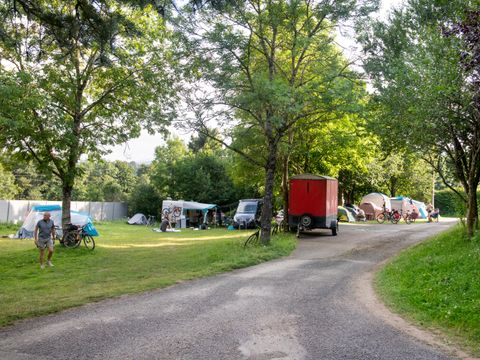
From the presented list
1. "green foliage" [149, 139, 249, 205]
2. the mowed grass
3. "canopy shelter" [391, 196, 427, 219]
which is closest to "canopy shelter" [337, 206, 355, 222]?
"canopy shelter" [391, 196, 427, 219]

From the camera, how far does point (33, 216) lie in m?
25.5

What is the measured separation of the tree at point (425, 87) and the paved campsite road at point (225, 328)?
5.14m

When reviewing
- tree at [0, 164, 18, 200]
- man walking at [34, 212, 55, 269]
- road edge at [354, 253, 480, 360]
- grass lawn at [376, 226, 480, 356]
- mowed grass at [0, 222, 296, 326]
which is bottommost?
mowed grass at [0, 222, 296, 326]

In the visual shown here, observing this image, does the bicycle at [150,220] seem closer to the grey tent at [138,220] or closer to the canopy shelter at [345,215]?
the grey tent at [138,220]

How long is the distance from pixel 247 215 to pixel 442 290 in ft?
79.7

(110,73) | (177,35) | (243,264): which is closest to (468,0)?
(243,264)

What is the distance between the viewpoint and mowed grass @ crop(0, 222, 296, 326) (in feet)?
27.6

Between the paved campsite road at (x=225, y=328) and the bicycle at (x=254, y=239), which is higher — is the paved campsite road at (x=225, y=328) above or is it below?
below

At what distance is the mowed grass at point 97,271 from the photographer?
27.6 ft

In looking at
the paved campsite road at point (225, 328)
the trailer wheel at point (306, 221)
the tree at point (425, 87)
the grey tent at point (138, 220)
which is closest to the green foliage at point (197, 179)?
the grey tent at point (138, 220)

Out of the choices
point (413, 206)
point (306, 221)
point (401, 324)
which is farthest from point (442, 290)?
point (413, 206)

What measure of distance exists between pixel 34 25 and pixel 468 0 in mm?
8448

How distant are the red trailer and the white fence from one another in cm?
1763

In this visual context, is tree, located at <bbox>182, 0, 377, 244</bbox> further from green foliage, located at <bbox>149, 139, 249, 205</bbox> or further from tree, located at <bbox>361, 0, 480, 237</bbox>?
green foliage, located at <bbox>149, 139, 249, 205</bbox>
